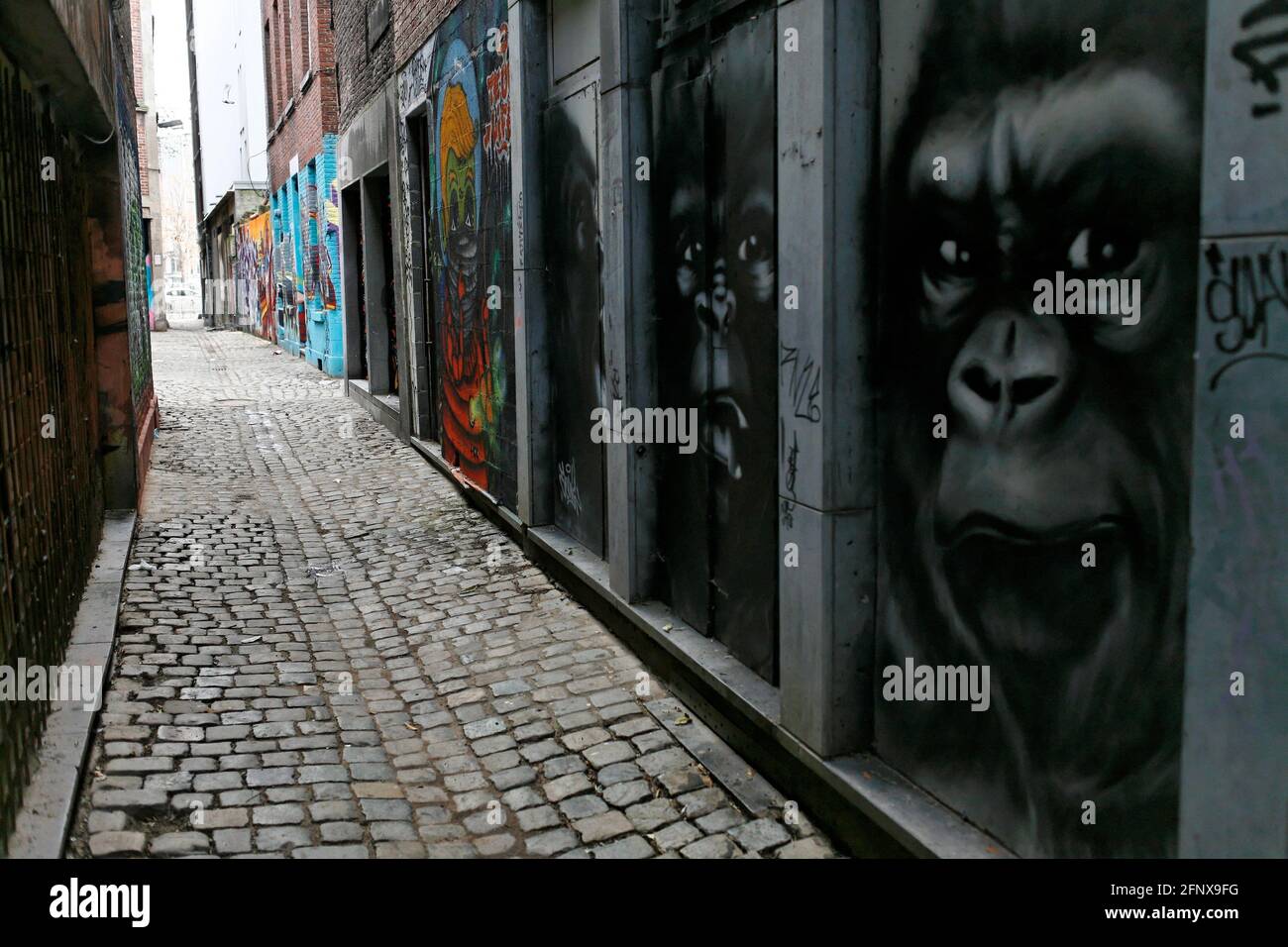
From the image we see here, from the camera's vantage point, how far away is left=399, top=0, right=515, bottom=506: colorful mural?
7957mm

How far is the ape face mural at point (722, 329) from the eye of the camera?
14.6 feet

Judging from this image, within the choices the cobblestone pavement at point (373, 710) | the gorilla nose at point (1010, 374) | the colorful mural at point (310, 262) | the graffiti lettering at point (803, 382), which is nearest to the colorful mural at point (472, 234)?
the cobblestone pavement at point (373, 710)

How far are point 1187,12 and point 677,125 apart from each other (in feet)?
9.58

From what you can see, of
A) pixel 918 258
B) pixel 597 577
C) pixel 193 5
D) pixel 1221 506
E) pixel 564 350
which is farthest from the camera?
pixel 193 5

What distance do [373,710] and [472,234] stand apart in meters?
4.70

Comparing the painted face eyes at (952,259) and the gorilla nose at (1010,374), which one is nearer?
the gorilla nose at (1010,374)

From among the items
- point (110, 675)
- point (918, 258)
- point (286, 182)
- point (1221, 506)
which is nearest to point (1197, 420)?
point (1221, 506)

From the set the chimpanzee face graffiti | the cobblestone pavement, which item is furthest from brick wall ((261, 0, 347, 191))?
the chimpanzee face graffiti

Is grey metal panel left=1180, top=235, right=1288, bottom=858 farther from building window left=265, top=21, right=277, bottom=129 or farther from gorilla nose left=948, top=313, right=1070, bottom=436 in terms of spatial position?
building window left=265, top=21, right=277, bottom=129

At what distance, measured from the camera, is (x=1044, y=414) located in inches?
118

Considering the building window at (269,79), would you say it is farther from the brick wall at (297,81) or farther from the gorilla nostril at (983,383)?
the gorilla nostril at (983,383)

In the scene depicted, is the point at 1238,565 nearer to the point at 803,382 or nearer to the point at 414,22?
the point at 803,382

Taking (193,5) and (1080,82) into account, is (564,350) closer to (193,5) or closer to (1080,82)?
(1080,82)

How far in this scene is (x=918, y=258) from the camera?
351 centimetres
